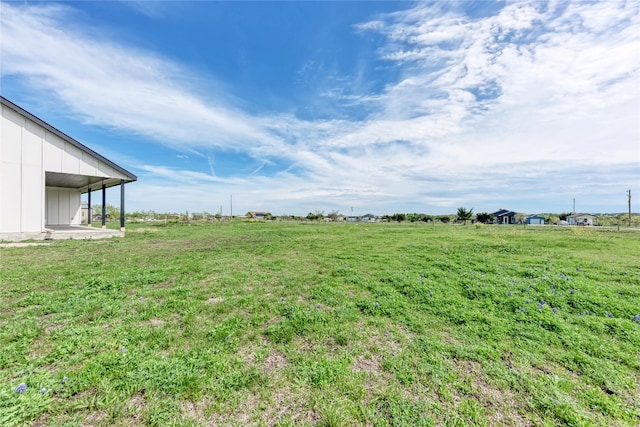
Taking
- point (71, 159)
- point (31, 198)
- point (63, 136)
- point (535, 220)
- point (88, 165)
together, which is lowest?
point (535, 220)

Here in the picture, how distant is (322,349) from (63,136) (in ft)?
58.3

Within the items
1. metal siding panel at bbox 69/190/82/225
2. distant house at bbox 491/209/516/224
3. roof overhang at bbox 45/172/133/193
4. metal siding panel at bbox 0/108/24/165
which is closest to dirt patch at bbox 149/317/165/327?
metal siding panel at bbox 0/108/24/165

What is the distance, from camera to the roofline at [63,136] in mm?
11859

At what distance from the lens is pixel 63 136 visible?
1312 centimetres

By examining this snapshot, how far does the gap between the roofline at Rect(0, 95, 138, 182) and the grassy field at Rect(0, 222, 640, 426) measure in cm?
1075

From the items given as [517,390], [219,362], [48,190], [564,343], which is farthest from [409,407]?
[48,190]

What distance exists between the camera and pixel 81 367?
2.68 metres

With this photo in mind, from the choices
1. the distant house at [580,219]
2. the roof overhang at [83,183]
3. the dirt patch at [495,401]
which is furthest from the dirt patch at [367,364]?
the distant house at [580,219]

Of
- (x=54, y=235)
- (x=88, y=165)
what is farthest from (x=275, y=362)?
(x=88, y=165)

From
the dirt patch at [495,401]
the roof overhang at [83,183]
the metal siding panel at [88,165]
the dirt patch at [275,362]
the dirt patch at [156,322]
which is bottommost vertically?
the dirt patch at [495,401]

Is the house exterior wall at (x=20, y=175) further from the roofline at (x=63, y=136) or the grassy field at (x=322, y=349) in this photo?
the grassy field at (x=322, y=349)

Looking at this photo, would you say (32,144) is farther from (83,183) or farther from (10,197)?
(83,183)

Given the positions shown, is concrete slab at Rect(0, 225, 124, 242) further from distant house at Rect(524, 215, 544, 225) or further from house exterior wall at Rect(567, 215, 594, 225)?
house exterior wall at Rect(567, 215, 594, 225)

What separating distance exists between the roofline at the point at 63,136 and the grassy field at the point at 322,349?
10.8 m
